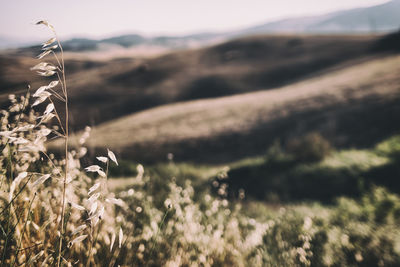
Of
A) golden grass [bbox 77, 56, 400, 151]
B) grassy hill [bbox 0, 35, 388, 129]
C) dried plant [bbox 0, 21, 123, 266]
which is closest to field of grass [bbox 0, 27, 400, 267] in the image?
dried plant [bbox 0, 21, 123, 266]

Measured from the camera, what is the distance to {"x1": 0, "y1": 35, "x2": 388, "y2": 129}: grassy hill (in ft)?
82.9

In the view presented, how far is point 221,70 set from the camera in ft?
107

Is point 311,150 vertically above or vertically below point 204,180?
above

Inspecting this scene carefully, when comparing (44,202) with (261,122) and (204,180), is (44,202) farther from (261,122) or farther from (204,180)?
(261,122)

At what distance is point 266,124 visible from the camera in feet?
42.1

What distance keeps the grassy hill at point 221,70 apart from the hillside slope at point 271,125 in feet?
27.4

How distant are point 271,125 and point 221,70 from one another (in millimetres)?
21486

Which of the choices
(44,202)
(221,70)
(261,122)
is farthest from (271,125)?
(221,70)

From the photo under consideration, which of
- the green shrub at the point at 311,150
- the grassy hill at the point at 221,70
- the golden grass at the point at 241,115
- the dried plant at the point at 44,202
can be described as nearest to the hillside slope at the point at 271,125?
the golden grass at the point at 241,115

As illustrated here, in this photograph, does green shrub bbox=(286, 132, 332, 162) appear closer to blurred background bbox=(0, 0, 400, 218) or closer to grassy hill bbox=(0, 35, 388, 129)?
blurred background bbox=(0, 0, 400, 218)

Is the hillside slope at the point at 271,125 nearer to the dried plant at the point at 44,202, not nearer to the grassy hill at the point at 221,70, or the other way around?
the grassy hill at the point at 221,70

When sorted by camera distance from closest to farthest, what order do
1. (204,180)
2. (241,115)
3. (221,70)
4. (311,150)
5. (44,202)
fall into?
(44,202) → (204,180) → (311,150) → (241,115) → (221,70)

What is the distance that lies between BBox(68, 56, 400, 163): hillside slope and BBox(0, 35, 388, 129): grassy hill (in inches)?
329

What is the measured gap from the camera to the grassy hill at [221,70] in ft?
82.9
